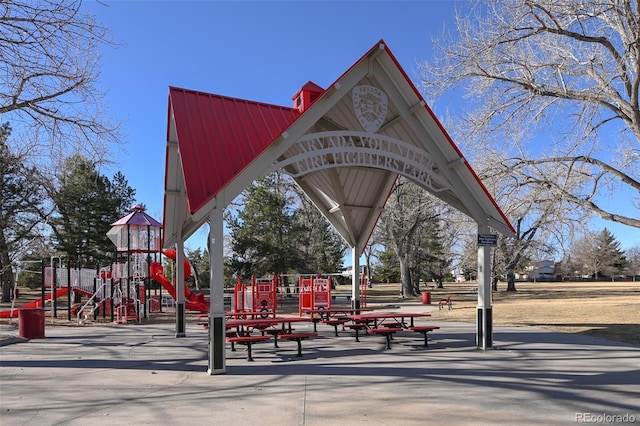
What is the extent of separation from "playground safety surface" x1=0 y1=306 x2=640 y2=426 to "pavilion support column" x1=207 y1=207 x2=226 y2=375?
313mm

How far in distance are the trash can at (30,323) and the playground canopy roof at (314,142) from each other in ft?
14.6

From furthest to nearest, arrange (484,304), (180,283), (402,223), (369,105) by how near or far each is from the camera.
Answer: (402,223), (180,283), (484,304), (369,105)

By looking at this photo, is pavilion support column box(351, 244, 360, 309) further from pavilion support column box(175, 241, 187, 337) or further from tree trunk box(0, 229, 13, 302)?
tree trunk box(0, 229, 13, 302)

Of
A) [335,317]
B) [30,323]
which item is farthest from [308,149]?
[30,323]

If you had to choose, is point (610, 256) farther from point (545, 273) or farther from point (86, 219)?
point (86, 219)

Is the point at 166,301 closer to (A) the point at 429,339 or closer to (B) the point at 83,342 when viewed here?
(B) the point at 83,342

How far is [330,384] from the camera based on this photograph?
7.94 m

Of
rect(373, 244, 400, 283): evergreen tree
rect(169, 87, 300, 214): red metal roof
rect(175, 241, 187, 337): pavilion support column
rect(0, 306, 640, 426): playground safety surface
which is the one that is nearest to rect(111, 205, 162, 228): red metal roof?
rect(175, 241, 187, 337): pavilion support column

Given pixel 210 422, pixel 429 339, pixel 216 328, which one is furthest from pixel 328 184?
pixel 210 422

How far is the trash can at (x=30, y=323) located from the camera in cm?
1452

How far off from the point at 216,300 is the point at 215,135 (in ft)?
11.9

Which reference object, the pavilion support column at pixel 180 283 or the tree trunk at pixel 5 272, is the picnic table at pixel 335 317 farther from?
the tree trunk at pixel 5 272

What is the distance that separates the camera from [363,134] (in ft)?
35.1

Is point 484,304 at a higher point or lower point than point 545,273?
higher
